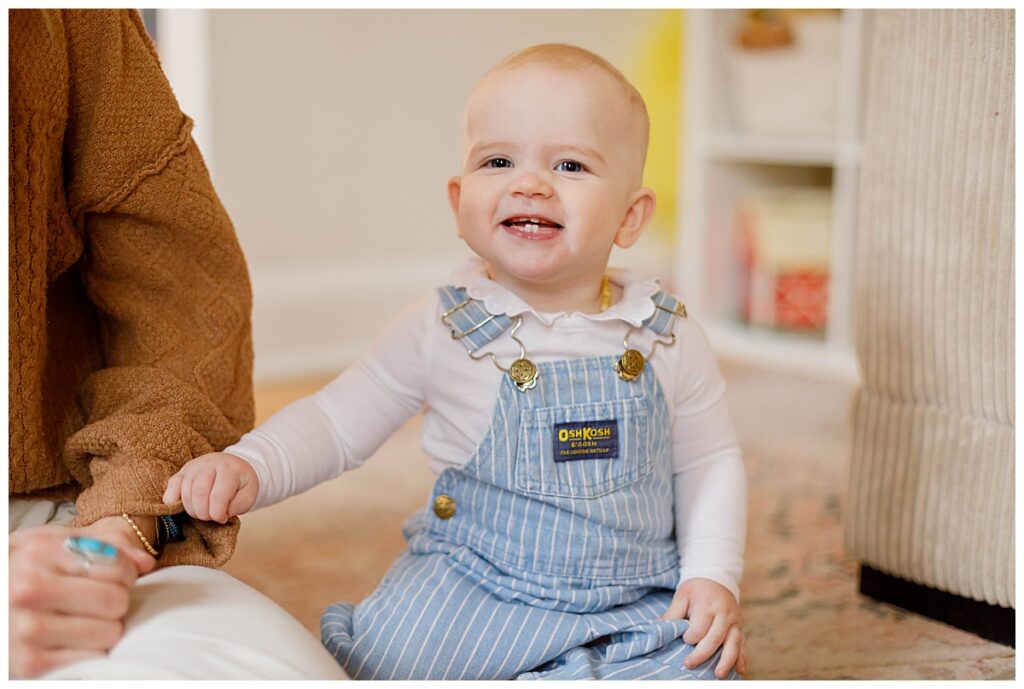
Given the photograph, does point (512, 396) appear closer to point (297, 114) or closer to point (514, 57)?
point (514, 57)

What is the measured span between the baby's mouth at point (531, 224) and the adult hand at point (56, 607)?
0.41 meters

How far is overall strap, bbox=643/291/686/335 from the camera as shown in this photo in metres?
0.98

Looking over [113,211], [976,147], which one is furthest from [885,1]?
[113,211]

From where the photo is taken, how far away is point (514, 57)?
37.4 inches

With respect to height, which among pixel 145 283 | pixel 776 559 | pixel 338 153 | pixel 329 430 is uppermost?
pixel 338 153

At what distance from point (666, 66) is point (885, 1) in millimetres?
1686

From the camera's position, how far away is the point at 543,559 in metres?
0.92

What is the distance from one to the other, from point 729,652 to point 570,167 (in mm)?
385

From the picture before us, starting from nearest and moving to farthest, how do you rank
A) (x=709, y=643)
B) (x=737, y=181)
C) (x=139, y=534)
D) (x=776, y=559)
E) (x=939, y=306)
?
(x=139, y=534), (x=709, y=643), (x=939, y=306), (x=776, y=559), (x=737, y=181)

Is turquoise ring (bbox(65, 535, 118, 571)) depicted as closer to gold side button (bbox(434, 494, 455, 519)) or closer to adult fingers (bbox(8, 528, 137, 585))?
adult fingers (bbox(8, 528, 137, 585))

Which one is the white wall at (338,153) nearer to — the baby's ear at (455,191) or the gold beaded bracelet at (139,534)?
the baby's ear at (455,191)

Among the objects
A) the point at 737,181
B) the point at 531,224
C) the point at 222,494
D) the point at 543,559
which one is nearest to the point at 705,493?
the point at 543,559

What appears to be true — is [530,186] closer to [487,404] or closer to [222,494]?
[487,404]

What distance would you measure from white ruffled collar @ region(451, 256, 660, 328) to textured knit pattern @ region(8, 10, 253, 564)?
0.60ft
